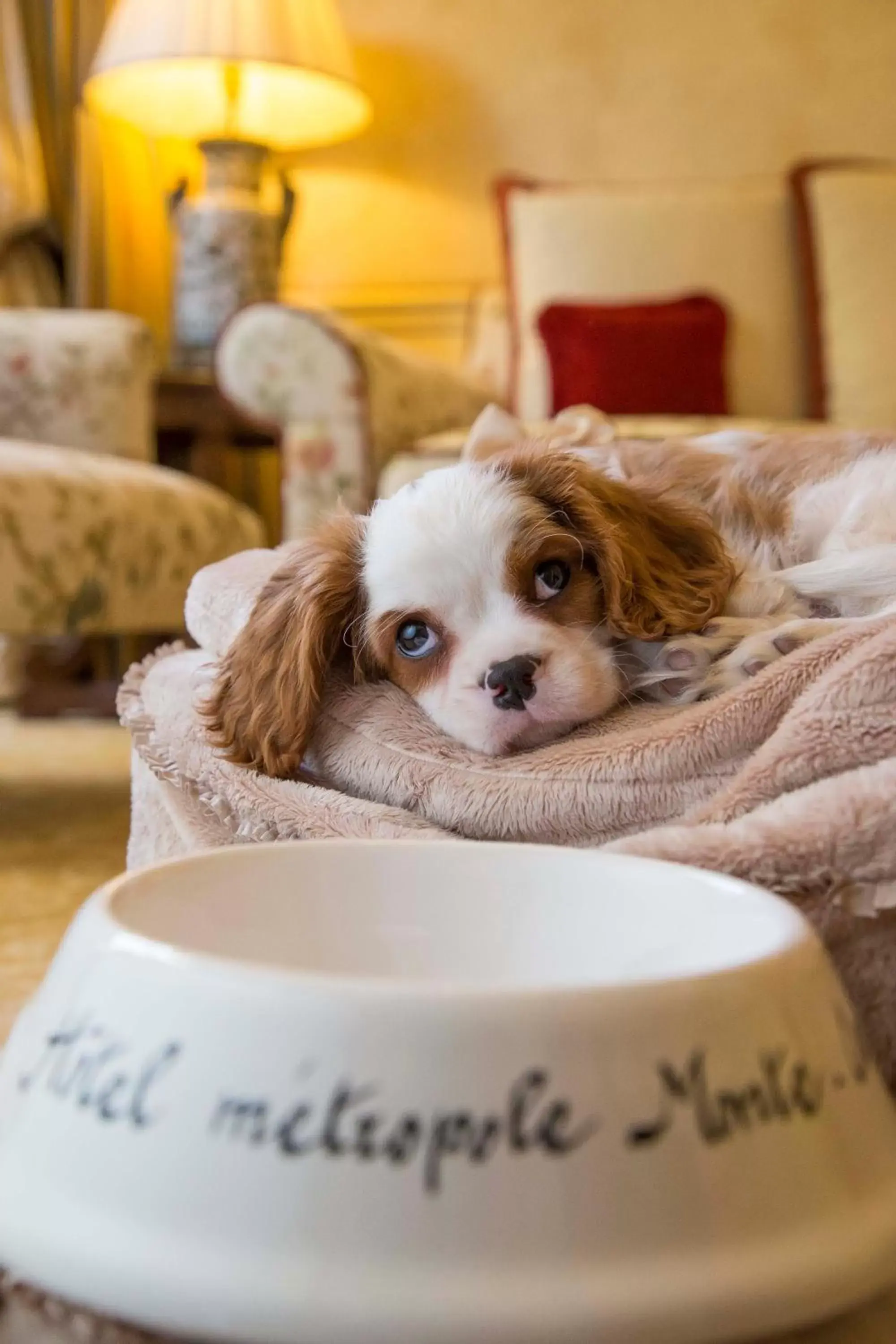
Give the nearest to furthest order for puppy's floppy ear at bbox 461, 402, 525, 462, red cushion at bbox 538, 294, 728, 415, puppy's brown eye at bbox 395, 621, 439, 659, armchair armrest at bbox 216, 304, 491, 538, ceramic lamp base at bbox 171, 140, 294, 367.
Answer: puppy's brown eye at bbox 395, 621, 439, 659, puppy's floppy ear at bbox 461, 402, 525, 462, armchair armrest at bbox 216, 304, 491, 538, red cushion at bbox 538, 294, 728, 415, ceramic lamp base at bbox 171, 140, 294, 367

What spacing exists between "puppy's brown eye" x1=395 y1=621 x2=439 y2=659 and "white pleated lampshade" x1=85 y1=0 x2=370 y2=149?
9.67 feet

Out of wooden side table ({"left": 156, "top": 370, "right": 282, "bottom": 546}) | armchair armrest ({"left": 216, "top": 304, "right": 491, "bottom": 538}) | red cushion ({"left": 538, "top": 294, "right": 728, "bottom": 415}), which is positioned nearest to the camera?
armchair armrest ({"left": 216, "top": 304, "right": 491, "bottom": 538})

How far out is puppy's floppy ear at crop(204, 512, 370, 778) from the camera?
1252mm

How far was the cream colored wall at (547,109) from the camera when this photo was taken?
4.40 meters

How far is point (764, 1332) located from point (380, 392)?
2.62m

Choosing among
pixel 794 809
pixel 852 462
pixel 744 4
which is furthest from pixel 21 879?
pixel 744 4

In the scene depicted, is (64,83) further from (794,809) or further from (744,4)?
(794,809)

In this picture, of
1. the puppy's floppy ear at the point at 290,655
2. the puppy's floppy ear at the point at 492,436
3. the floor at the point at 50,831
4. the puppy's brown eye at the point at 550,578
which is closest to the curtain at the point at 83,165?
the floor at the point at 50,831

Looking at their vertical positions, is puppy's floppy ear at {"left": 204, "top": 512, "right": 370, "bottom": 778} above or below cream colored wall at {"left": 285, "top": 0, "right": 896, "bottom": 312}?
below

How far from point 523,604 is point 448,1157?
73 cm

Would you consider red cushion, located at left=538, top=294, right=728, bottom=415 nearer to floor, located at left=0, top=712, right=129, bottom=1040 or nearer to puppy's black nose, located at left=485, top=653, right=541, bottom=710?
floor, located at left=0, top=712, right=129, bottom=1040

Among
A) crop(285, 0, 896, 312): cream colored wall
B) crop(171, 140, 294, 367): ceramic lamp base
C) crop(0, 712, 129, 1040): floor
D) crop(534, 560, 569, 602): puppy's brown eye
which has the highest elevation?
crop(285, 0, 896, 312): cream colored wall

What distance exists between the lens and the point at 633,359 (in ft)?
11.5

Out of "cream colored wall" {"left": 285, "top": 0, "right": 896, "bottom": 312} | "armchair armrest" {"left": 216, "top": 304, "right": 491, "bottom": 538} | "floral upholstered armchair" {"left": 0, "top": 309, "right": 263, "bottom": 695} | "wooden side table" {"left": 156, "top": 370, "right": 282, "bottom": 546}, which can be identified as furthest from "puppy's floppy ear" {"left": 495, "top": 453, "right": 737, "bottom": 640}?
"cream colored wall" {"left": 285, "top": 0, "right": 896, "bottom": 312}
